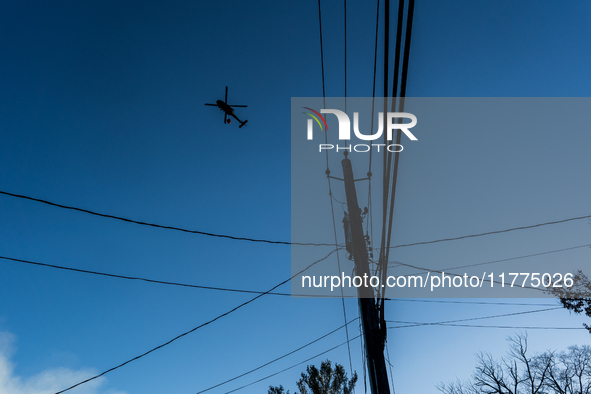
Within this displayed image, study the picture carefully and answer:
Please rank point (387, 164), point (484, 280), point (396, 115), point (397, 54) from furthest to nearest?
point (484, 280) < point (387, 164) < point (396, 115) < point (397, 54)

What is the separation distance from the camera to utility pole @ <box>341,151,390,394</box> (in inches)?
207

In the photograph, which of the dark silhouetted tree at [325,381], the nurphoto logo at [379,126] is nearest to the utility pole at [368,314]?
the nurphoto logo at [379,126]

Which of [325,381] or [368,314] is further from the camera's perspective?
[325,381]

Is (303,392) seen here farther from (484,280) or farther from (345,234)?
(345,234)

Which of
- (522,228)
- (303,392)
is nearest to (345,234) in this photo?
(522,228)

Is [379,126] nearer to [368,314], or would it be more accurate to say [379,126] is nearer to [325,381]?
[368,314]

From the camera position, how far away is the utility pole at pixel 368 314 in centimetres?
527

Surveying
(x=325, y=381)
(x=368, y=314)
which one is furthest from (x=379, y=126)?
(x=325, y=381)

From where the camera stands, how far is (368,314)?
5.77m

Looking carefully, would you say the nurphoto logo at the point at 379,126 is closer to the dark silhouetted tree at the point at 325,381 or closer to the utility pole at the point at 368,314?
the utility pole at the point at 368,314

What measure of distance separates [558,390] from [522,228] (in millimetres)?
18498

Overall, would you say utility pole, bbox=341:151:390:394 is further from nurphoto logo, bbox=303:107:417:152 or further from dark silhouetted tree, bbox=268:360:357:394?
dark silhouetted tree, bbox=268:360:357:394

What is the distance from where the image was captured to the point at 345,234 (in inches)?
285

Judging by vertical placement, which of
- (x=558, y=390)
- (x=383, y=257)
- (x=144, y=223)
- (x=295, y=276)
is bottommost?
(x=558, y=390)
